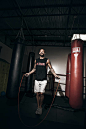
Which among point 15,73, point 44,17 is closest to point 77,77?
point 15,73

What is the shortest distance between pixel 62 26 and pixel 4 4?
3252 mm

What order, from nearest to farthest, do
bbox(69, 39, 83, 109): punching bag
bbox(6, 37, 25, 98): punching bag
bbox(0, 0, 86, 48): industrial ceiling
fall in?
1. bbox(6, 37, 25, 98): punching bag
2. bbox(69, 39, 83, 109): punching bag
3. bbox(0, 0, 86, 48): industrial ceiling

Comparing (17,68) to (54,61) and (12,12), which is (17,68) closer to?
(12,12)

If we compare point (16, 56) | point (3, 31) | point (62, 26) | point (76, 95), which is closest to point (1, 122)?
point (16, 56)

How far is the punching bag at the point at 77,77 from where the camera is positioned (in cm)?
221

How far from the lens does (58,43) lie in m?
6.48

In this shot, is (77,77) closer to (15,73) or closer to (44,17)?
(15,73)

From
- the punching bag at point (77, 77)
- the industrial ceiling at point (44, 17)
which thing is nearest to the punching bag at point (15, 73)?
the industrial ceiling at point (44, 17)

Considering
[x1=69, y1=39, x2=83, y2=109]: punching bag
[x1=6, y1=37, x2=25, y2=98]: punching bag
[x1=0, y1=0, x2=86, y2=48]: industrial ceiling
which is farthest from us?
[x1=0, y1=0, x2=86, y2=48]: industrial ceiling

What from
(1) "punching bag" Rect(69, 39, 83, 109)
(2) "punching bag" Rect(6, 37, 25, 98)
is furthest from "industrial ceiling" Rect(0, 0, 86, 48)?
(2) "punching bag" Rect(6, 37, 25, 98)

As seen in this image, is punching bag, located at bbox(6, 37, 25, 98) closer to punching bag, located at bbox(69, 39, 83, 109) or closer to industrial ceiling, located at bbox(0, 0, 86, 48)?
industrial ceiling, located at bbox(0, 0, 86, 48)

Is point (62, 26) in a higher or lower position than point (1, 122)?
higher

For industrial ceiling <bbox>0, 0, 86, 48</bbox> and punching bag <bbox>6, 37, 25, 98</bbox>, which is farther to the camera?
industrial ceiling <bbox>0, 0, 86, 48</bbox>

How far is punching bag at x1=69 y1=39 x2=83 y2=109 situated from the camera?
7.24 ft
